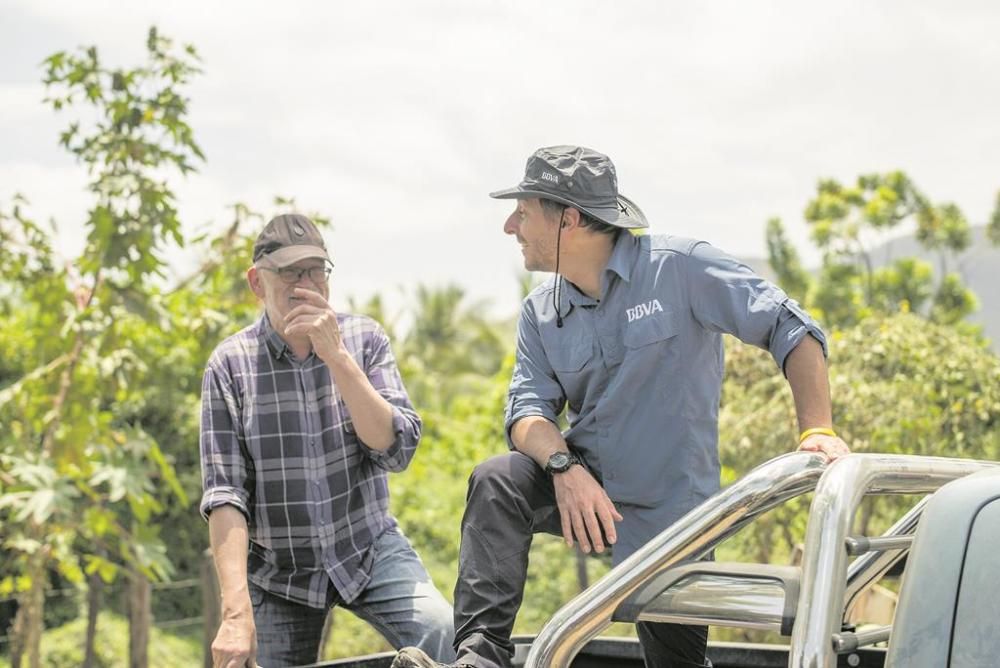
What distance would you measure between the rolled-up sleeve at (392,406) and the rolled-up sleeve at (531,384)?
329mm

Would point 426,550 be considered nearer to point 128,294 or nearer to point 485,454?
point 485,454

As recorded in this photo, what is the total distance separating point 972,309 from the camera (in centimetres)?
4888

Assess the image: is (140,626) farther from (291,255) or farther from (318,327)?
(318,327)

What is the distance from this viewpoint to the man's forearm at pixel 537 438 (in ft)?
9.47

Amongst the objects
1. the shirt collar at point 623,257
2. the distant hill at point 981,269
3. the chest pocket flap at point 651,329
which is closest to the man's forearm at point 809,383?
the chest pocket flap at point 651,329

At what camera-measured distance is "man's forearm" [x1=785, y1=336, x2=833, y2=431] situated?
108 inches

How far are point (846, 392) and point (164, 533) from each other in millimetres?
18612

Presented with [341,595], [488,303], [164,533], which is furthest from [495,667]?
[488,303]

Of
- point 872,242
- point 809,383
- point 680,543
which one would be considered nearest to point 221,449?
point 809,383

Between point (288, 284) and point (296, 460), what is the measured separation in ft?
1.46

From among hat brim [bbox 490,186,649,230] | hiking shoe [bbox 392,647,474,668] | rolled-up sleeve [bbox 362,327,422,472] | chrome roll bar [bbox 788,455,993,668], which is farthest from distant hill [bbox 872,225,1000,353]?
chrome roll bar [bbox 788,455,993,668]

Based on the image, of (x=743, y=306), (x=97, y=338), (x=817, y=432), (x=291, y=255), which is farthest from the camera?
(x=97, y=338)

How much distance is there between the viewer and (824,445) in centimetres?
254

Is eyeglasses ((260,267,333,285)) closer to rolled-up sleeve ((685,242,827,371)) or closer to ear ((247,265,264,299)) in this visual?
ear ((247,265,264,299))
